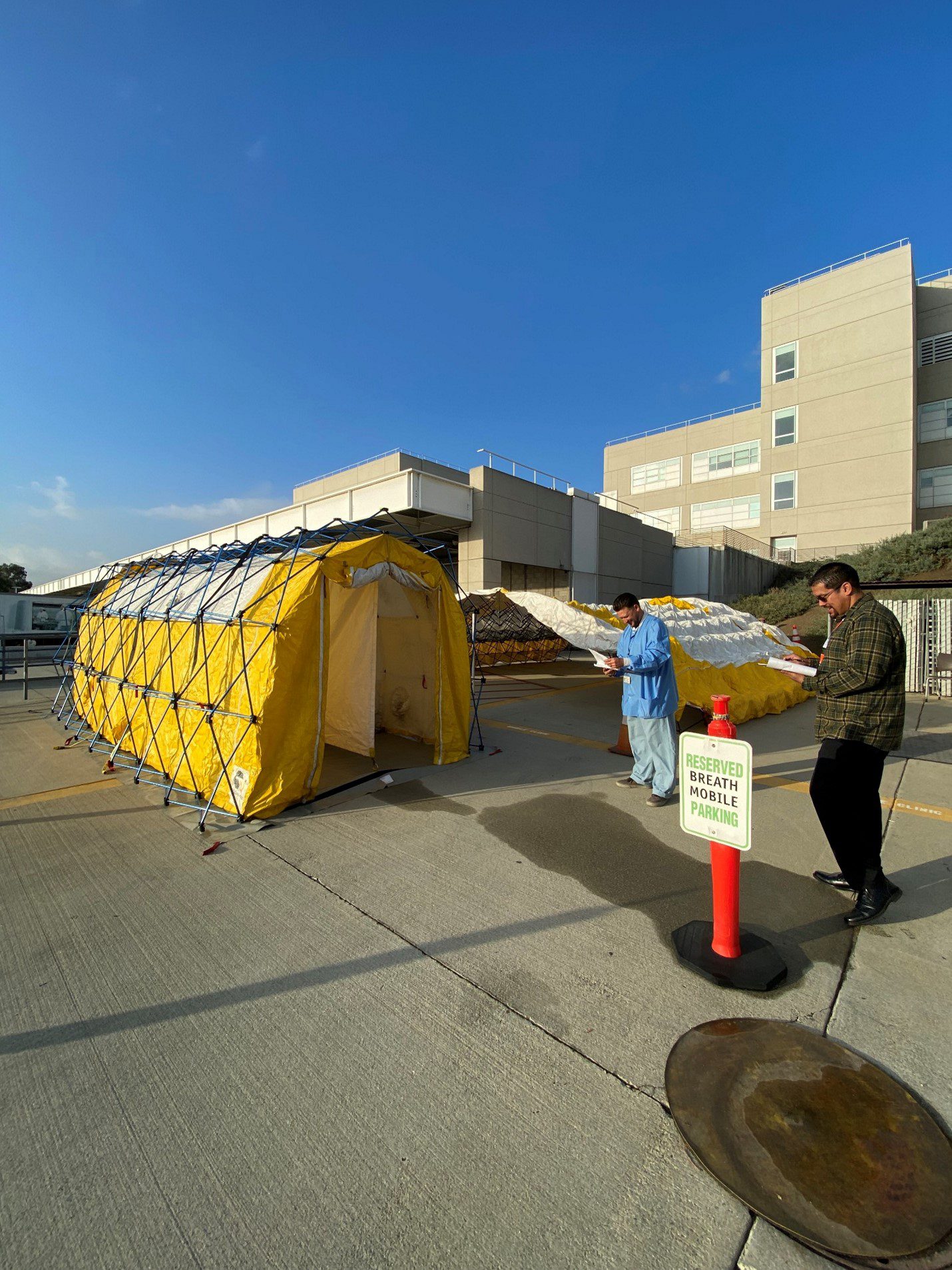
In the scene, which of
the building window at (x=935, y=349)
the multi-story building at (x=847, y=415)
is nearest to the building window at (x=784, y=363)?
the multi-story building at (x=847, y=415)

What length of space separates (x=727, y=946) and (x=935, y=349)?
44426 millimetres

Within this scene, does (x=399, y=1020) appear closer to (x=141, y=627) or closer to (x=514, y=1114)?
(x=514, y=1114)

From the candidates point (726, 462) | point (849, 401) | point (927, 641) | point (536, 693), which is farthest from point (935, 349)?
point (536, 693)

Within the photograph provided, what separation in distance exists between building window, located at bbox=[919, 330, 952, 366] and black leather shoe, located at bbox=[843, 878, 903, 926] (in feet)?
140

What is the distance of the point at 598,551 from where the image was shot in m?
27.5

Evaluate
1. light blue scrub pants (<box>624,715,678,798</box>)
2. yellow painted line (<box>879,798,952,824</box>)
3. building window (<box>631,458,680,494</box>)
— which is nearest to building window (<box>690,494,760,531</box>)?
building window (<box>631,458,680,494</box>)

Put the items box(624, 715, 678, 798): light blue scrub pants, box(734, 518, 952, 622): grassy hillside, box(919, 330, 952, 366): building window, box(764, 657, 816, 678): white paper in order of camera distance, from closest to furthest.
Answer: box(764, 657, 816, 678): white paper < box(624, 715, 678, 798): light blue scrub pants < box(734, 518, 952, 622): grassy hillside < box(919, 330, 952, 366): building window

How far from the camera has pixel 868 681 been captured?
3156mm

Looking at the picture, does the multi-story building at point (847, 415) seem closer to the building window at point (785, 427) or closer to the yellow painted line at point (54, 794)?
the building window at point (785, 427)

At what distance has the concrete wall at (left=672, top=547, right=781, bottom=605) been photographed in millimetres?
31266

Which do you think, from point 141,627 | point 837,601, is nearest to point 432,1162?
point 837,601

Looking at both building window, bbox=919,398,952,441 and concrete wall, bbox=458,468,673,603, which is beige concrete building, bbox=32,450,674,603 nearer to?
concrete wall, bbox=458,468,673,603

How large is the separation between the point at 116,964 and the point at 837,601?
189 inches

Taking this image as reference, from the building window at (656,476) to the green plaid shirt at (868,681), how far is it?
4415 cm
